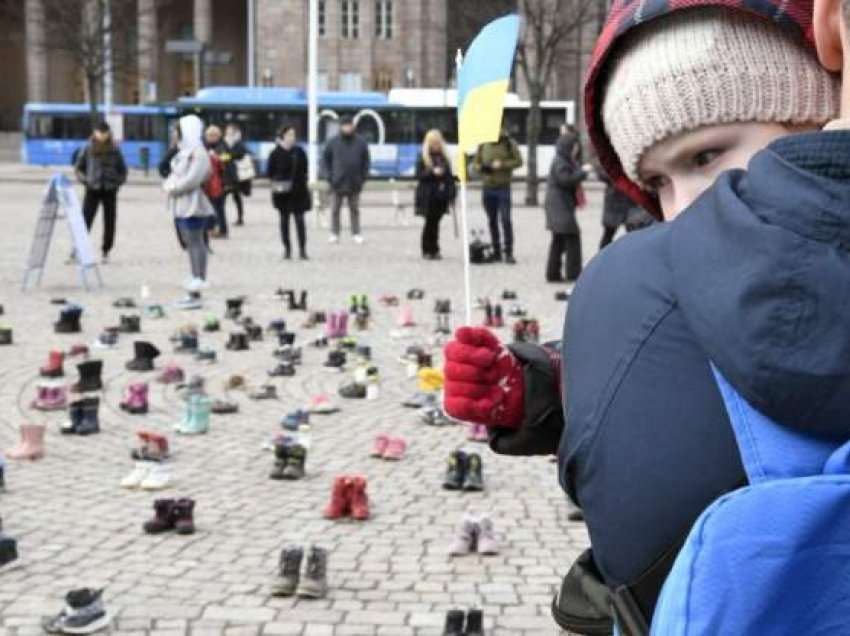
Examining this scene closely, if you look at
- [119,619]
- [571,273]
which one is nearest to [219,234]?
[571,273]

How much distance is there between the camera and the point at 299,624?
4688 mm

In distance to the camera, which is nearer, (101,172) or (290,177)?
(101,172)

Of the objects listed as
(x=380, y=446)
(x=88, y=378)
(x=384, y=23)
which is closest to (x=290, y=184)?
(x=88, y=378)

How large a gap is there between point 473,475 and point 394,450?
726mm

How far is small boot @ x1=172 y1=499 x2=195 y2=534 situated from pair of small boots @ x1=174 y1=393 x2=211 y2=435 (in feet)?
6.76

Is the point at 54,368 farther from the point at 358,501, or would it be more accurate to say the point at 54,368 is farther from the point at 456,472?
the point at 358,501

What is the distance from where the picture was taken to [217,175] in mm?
20328

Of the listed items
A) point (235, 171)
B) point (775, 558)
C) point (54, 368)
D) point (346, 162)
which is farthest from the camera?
point (235, 171)

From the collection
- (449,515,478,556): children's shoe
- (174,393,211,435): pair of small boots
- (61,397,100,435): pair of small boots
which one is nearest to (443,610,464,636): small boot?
(449,515,478,556): children's shoe

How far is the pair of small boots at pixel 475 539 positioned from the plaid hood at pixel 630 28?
3448 millimetres

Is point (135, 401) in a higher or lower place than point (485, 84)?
lower

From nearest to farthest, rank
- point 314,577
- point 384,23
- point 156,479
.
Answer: point 314,577 < point 156,479 < point 384,23

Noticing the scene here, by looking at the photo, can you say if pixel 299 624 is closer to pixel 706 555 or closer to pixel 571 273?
pixel 706 555

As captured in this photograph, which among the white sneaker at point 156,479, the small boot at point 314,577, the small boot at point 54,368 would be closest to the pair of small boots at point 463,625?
the small boot at point 314,577
